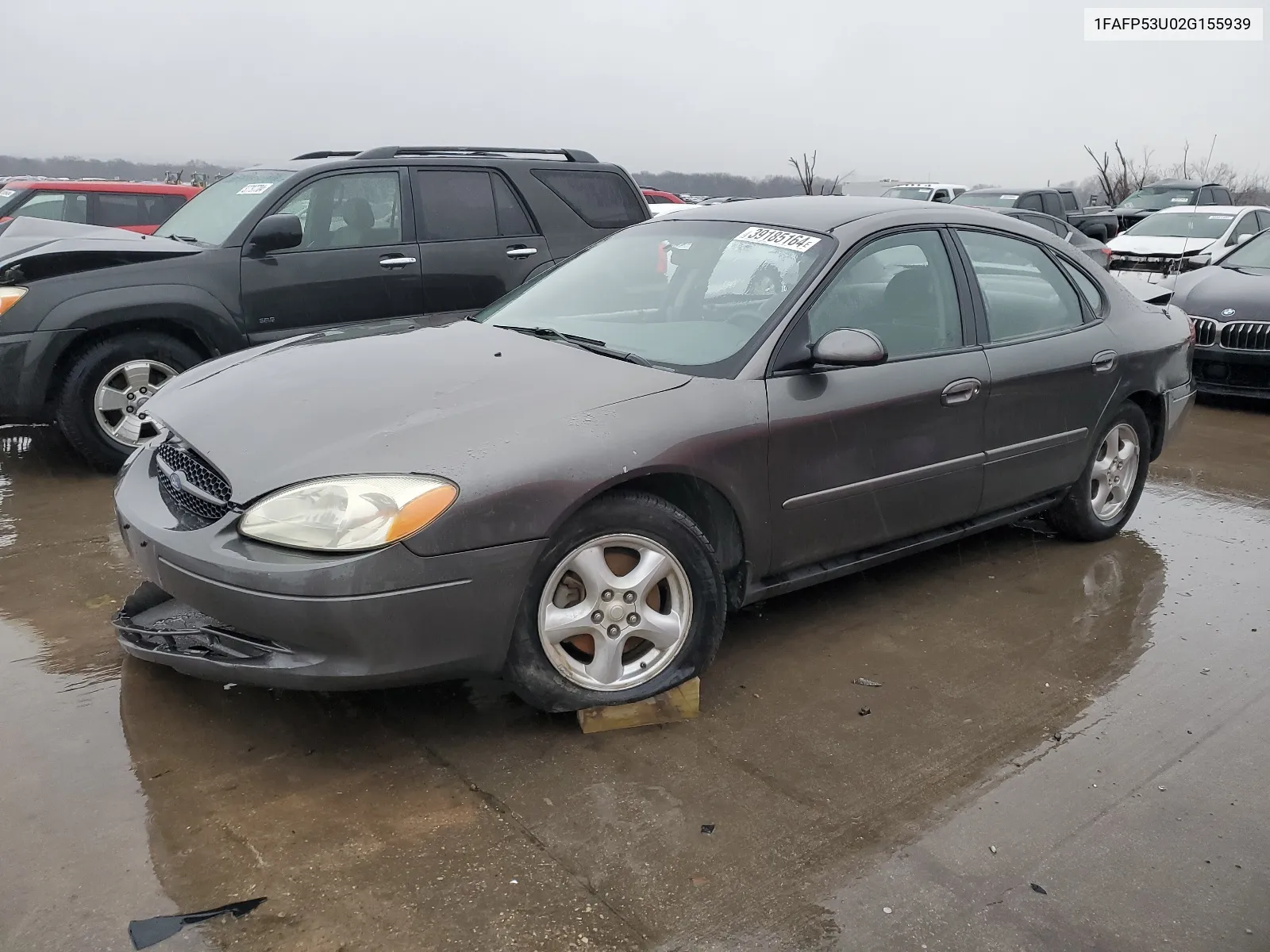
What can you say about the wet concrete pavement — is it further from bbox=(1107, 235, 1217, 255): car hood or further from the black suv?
bbox=(1107, 235, 1217, 255): car hood

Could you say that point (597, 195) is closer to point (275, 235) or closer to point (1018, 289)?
point (275, 235)

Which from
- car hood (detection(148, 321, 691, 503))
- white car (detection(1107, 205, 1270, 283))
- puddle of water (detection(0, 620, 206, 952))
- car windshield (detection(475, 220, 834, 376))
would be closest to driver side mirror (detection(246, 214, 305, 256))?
car windshield (detection(475, 220, 834, 376))

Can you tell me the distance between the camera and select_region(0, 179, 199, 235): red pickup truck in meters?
12.9

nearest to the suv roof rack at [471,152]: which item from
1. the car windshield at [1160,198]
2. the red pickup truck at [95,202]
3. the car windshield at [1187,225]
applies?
the red pickup truck at [95,202]

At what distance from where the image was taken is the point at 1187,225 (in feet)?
46.7

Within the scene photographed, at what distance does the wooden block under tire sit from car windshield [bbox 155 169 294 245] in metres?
4.26

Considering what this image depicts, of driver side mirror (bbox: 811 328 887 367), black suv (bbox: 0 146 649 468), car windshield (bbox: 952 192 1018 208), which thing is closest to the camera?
driver side mirror (bbox: 811 328 887 367)

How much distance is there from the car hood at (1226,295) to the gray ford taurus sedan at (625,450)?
4034 mm

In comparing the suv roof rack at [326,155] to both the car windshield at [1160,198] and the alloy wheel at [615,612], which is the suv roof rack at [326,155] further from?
the car windshield at [1160,198]

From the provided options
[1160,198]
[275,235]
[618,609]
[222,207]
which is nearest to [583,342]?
[618,609]

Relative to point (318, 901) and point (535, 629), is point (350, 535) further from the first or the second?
point (318, 901)

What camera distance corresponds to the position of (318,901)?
7.66 ft

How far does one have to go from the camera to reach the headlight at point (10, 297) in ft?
17.7

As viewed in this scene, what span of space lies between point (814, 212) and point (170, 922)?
313 cm
